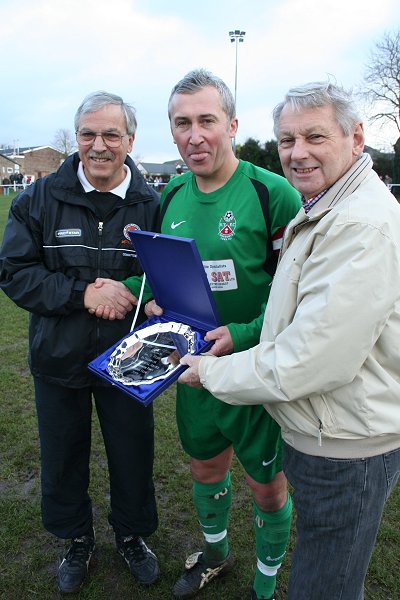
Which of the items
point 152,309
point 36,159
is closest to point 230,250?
point 152,309

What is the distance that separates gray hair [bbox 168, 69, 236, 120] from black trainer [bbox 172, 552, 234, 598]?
2.34m

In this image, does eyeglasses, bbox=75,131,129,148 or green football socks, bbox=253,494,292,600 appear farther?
green football socks, bbox=253,494,292,600

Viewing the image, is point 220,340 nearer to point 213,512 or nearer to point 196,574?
point 213,512

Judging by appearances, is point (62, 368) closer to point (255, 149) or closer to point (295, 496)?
point (295, 496)

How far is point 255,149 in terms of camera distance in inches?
1227

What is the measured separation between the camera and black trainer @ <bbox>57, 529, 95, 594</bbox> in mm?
2684

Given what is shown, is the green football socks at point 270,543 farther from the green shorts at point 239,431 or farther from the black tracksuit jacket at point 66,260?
the black tracksuit jacket at point 66,260

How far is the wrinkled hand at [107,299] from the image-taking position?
2.41 m

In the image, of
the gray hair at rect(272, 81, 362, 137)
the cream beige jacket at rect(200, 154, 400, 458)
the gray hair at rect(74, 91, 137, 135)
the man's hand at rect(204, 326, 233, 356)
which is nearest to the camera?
the cream beige jacket at rect(200, 154, 400, 458)

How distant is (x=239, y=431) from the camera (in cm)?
238

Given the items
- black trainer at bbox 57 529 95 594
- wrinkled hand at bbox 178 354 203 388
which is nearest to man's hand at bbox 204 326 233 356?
wrinkled hand at bbox 178 354 203 388

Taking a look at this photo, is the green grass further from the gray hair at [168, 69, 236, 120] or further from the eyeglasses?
the gray hair at [168, 69, 236, 120]

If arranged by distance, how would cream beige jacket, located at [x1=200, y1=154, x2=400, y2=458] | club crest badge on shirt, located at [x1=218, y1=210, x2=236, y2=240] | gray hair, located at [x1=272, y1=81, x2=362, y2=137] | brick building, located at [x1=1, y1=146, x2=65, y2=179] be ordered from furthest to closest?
1. brick building, located at [x1=1, y1=146, x2=65, y2=179]
2. club crest badge on shirt, located at [x1=218, y1=210, x2=236, y2=240]
3. gray hair, located at [x1=272, y1=81, x2=362, y2=137]
4. cream beige jacket, located at [x1=200, y1=154, x2=400, y2=458]

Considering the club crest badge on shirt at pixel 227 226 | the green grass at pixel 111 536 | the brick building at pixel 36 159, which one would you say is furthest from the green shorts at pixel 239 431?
the brick building at pixel 36 159
